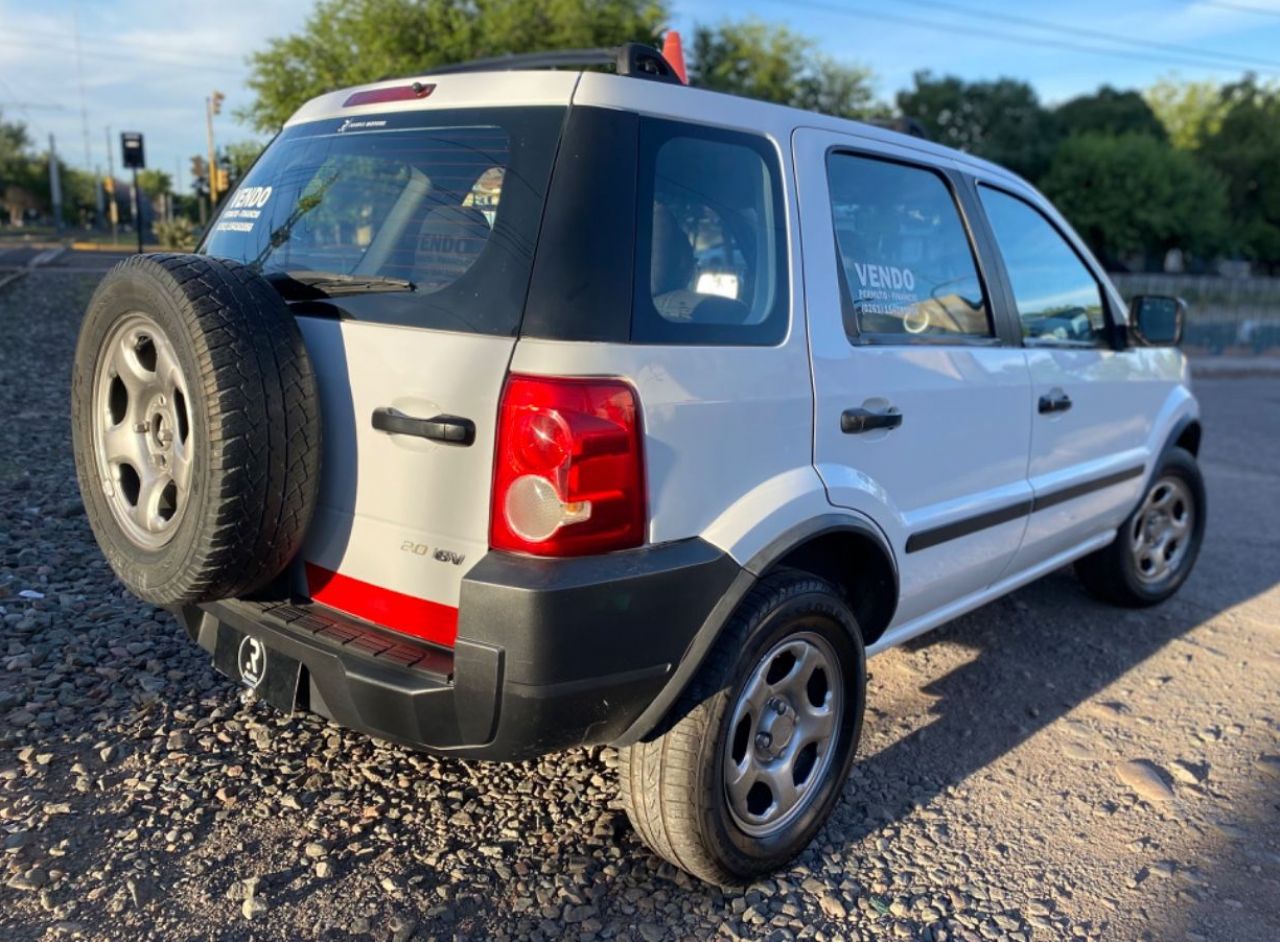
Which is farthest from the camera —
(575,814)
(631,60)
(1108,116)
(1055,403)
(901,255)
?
(1108,116)

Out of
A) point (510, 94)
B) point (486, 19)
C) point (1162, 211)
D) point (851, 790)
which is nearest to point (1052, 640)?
point (851, 790)

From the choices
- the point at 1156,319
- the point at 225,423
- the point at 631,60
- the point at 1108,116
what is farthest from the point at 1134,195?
the point at 225,423

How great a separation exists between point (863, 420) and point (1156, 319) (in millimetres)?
2351

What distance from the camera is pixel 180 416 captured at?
2344 millimetres

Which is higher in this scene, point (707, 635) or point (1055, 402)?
point (1055, 402)

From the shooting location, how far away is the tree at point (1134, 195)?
1647 inches

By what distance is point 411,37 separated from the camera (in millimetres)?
18219

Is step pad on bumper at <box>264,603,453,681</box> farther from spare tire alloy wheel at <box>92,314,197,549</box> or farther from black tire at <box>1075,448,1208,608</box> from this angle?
black tire at <box>1075,448,1208,608</box>

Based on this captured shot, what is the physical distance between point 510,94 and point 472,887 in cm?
193

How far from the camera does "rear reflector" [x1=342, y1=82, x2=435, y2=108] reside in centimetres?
259

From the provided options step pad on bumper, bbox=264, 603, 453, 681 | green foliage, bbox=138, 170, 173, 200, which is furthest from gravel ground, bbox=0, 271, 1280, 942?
green foliage, bbox=138, 170, 173, 200

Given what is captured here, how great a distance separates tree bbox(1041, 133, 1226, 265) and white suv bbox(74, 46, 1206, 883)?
43842 millimetres

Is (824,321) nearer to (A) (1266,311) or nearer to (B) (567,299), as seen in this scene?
(B) (567,299)

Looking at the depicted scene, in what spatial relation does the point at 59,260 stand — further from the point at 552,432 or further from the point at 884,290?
the point at 552,432
